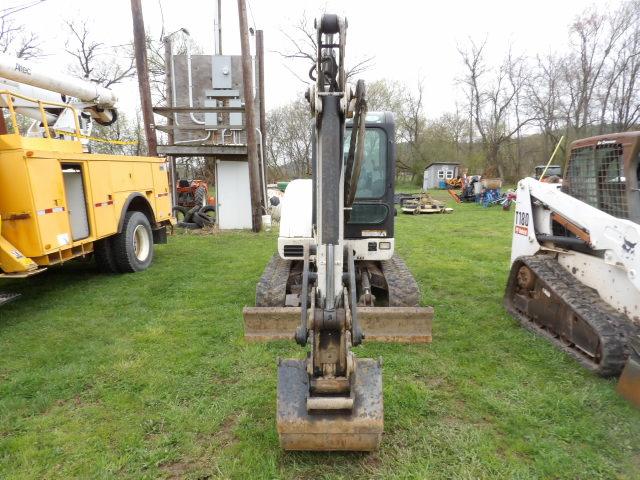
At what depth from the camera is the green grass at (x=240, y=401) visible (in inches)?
107

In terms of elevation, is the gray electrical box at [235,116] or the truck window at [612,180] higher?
the gray electrical box at [235,116]

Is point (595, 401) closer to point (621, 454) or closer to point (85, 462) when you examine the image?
point (621, 454)

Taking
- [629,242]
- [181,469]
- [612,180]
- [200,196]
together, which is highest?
[612,180]

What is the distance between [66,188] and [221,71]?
770 cm

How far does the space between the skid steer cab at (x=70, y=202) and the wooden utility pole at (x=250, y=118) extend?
10.0ft

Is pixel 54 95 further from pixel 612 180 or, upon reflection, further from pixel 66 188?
pixel 612 180

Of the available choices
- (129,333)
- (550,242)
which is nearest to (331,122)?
(550,242)

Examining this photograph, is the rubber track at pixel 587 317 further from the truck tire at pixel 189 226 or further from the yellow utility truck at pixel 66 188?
the truck tire at pixel 189 226

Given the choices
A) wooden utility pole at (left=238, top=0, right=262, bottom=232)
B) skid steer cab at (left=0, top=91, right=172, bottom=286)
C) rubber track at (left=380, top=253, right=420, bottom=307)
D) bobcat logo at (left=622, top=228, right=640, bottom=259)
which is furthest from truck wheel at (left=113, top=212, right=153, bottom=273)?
bobcat logo at (left=622, top=228, right=640, bottom=259)

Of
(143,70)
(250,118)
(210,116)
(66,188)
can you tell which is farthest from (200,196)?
(66,188)

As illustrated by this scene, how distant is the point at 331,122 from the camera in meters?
2.64

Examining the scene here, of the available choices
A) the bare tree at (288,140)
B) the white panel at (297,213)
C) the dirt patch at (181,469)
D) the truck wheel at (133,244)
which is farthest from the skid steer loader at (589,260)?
the bare tree at (288,140)

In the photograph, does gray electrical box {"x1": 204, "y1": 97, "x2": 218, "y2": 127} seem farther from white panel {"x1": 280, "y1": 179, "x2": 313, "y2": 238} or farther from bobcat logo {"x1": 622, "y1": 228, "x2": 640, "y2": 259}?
bobcat logo {"x1": 622, "y1": 228, "x2": 640, "y2": 259}

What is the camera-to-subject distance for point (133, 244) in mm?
7316
